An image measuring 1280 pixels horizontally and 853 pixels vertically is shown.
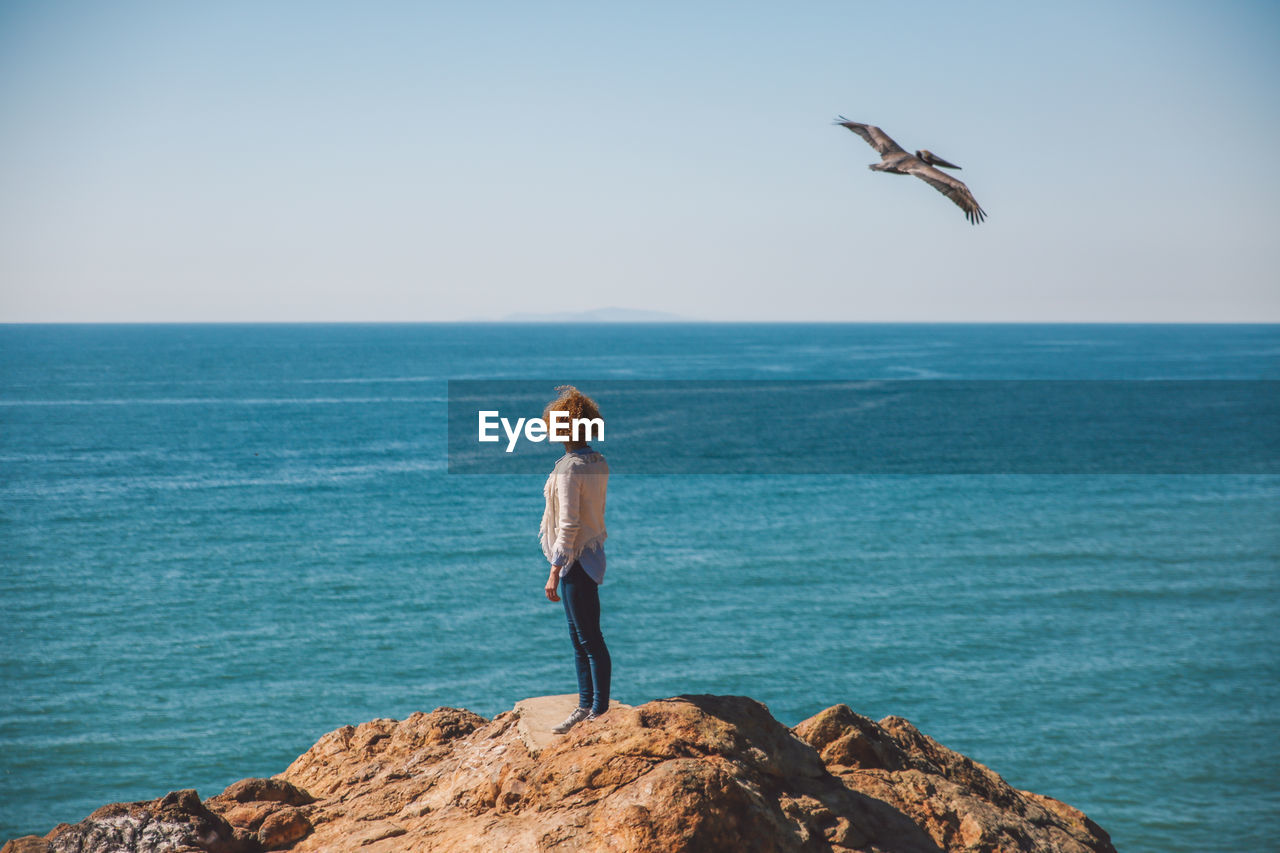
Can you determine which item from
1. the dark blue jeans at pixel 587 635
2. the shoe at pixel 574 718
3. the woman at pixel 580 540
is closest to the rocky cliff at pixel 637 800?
the shoe at pixel 574 718

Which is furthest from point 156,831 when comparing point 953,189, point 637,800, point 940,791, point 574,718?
point 953,189

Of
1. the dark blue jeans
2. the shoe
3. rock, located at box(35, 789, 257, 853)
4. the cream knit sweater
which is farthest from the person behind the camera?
the shoe

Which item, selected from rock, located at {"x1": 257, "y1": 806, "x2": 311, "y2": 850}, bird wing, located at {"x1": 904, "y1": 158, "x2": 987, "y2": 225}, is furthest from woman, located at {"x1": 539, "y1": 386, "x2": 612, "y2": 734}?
bird wing, located at {"x1": 904, "y1": 158, "x2": 987, "y2": 225}

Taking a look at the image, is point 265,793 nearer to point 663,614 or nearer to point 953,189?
point 953,189

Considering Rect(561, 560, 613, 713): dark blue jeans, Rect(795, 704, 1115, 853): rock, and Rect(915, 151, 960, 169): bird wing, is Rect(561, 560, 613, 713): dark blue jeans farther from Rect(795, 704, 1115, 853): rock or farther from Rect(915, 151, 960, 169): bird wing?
Rect(915, 151, 960, 169): bird wing

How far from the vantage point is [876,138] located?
9.04m

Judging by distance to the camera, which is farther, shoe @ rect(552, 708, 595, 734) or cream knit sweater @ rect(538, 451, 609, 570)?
shoe @ rect(552, 708, 595, 734)

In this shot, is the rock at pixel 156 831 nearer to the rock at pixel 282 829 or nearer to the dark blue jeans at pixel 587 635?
the rock at pixel 282 829

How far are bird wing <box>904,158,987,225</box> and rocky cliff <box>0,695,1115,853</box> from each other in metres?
4.26

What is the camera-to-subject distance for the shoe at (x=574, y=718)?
6.95 metres

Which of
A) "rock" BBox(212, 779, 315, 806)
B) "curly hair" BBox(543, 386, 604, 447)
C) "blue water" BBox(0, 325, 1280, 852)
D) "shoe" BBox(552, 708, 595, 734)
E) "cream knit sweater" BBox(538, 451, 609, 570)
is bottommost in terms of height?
"blue water" BBox(0, 325, 1280, 852)

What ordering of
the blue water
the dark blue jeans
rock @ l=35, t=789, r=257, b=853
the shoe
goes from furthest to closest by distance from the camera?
1. the blue water
2. the shoe
3. the dark blue jeans
4. rock @ l=35, t=789, r=257, b=853

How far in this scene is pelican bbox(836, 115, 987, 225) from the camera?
313 inches

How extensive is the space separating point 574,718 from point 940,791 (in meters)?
2.89
